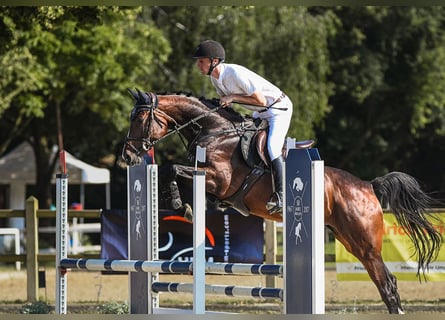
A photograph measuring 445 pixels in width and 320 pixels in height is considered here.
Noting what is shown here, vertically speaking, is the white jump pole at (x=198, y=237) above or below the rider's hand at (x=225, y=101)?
below

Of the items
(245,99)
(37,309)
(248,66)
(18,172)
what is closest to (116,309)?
(37,309)

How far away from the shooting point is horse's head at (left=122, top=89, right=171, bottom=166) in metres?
7.95

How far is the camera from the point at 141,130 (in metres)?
7.96

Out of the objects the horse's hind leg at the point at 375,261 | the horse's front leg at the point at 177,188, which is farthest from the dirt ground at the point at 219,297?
the horse's front leg at the point at 177,188

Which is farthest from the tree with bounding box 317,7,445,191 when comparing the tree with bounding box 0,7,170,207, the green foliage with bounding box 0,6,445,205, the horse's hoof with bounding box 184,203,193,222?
the horse's hoof with bounding box 184,203,193,222

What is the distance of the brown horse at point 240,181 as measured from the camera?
7969mm

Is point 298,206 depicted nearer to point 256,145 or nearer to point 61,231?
point 256,145

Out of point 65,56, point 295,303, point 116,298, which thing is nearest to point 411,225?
point 295,303

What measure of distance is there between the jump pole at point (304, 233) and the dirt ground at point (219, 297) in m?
3.68

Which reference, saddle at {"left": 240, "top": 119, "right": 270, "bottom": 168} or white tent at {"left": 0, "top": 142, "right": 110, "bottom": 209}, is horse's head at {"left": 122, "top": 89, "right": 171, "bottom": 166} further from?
white tent at {"left": 0, "top": 142, "right": 110, "bottom": 209}

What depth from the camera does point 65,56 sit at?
19734mm

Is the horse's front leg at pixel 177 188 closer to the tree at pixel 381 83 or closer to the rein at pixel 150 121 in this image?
the rein at pixel 150 121

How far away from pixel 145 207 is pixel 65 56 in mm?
12073

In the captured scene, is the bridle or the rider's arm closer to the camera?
the rider's arm
